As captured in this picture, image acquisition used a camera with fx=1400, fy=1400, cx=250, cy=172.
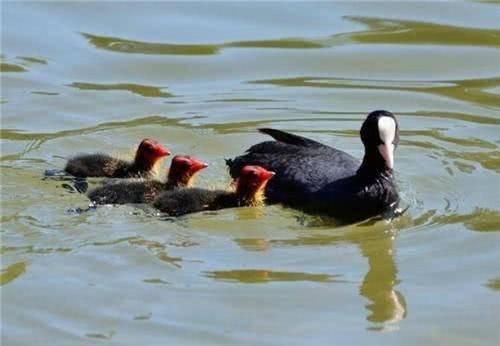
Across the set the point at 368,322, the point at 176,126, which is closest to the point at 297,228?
the point at 368,322

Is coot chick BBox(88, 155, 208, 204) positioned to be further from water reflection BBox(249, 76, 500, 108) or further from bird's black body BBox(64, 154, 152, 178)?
water reflection BBox(249, 76, 500, 108)

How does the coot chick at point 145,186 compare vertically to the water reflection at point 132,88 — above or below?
below

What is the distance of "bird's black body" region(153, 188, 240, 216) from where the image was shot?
798cm

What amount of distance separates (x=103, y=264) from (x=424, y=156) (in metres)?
2.75

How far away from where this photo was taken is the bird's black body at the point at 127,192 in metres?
8.06

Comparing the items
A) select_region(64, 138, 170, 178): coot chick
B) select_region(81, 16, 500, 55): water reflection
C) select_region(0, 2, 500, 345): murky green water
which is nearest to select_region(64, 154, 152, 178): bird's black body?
select_region(64, 138, 170, 178): coot chick

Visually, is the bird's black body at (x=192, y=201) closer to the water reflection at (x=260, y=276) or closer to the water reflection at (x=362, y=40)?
the water reflection at (x=260, y=276)

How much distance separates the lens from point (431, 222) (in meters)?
8.13

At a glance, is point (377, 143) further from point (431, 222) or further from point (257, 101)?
point (257, 101)

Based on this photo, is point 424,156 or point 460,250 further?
point 424,156

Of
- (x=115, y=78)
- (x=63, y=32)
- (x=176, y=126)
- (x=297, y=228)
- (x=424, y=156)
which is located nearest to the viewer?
(x=297, y=228)

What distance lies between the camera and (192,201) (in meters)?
7.99

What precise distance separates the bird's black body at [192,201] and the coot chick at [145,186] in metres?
0.12

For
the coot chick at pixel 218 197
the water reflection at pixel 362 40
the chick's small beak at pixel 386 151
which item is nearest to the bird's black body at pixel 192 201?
the coot chick at pixel 218 197
